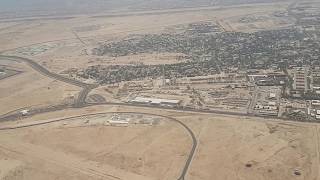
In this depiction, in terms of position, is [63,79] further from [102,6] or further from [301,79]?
[102,6]

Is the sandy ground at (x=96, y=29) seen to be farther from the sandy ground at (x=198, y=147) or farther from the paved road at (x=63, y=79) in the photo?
the sandy ground at (x=198, y=147)

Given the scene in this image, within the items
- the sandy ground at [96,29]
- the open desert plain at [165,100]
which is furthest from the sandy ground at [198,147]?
the sandy ground at [96,29]

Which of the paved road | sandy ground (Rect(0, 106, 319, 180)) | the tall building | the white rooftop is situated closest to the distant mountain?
the paved road

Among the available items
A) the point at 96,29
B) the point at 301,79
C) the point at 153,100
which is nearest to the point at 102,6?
the point at 96,29

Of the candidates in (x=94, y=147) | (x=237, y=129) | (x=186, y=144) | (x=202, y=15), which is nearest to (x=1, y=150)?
(x=94, y=147)

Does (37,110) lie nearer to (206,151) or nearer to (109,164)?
(109,164)

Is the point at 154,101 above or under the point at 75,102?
above
